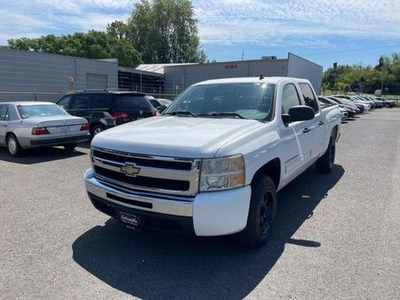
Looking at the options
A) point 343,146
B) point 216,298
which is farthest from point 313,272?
point 343,146

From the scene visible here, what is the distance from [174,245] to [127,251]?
52cm

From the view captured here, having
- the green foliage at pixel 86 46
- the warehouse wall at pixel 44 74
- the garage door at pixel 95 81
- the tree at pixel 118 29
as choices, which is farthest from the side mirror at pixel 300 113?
the tree at pixel 118 29

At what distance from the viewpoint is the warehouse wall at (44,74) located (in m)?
19.9

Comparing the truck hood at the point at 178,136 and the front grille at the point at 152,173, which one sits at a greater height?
the truck hood at the point at 178,136

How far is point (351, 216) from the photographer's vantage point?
471cm

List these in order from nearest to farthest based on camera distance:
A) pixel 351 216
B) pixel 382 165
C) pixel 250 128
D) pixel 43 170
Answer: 1. pixel 250 128
2. pixel 351 216
3. pixel 43 170
4. pixel 382 165

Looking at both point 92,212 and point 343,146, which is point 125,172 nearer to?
point 92,212

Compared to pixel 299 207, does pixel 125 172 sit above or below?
above

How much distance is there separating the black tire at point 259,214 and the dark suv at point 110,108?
7.17 m

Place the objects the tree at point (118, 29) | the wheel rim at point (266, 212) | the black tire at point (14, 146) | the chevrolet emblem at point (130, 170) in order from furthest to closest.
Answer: the tree at point (118, 29) < the black tire at point (14, 146) < the wheel rim at point (266, 212) < the chevrolet emblem at point (130, 170)

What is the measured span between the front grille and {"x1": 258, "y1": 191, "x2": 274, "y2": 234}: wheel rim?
0.99 m

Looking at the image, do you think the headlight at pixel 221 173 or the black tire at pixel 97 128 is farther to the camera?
the black tire at pixel 97 128

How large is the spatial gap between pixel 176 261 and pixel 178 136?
1296 millimetres

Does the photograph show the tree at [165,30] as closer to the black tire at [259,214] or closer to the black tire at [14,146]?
the black tire at [14,146]
